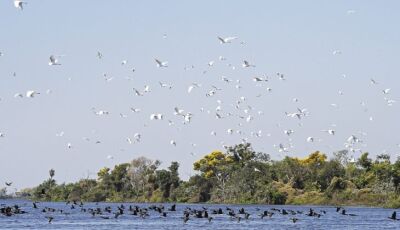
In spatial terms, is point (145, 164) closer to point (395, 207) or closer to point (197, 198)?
point (197, 198)

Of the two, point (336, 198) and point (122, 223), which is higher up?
point (336, 198)

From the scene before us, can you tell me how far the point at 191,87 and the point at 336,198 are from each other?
323ft

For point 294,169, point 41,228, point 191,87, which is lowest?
point 41,228

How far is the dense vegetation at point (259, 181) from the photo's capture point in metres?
144

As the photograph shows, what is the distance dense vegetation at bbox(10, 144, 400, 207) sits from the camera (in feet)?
472

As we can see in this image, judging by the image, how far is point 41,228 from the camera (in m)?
70.7

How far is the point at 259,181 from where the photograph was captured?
512 ft

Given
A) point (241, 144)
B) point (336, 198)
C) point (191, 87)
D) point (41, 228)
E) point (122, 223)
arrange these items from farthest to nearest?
1. point (241, 144)
2. point (336, 198)
3. point (122, 223)
4. point (41, 228)
5. point (191, 87)

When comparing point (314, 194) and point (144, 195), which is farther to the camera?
point (144, 195)

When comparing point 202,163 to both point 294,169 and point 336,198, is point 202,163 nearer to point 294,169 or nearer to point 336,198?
point 294,169

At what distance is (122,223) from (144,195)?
99.8 metres

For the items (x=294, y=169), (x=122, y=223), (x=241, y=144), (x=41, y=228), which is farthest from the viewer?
(x=241, y=144)

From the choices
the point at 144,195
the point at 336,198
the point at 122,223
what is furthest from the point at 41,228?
the point at 144,195

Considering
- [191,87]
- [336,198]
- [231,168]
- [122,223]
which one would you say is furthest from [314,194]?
[191,87]
